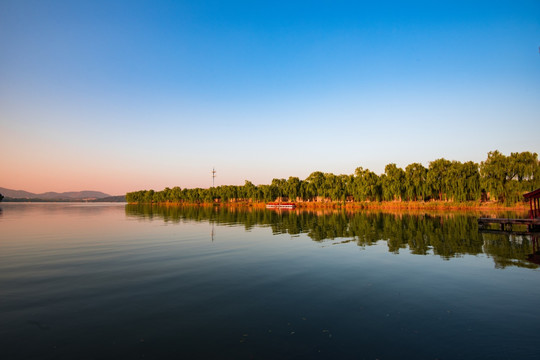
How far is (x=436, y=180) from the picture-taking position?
8912cm

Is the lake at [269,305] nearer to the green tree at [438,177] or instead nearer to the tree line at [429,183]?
the tree line at [429,183]

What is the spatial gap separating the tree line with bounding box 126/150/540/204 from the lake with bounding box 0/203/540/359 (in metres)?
61.1

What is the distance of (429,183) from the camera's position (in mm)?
88750

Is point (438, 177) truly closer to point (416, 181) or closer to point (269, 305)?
point (416, 181)

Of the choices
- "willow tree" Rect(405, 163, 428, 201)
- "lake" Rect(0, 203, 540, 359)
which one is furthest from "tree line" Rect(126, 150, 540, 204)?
"lake" Rect(0, 203, 540, 359)

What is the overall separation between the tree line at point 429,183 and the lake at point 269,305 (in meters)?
61.1

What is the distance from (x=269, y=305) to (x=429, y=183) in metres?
93.6

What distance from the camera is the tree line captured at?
67250mm

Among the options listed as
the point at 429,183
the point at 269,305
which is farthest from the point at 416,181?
the point at 269,305

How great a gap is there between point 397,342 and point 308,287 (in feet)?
18.2

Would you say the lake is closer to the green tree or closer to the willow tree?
the green tree

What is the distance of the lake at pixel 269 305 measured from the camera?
7.73 metres

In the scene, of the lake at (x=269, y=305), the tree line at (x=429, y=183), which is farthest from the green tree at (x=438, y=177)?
the lake at (x=269, y=305)

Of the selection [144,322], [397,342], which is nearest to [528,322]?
[397,342]
